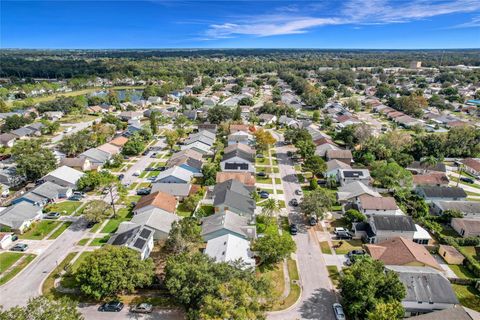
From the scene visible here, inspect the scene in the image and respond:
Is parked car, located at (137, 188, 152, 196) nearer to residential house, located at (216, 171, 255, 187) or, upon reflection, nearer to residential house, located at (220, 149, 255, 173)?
residential house, located at (216, 171, 255, 187)

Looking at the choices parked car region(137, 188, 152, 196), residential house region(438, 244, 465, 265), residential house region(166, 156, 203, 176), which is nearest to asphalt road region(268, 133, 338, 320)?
residential house region(438, 244, 465, 265)

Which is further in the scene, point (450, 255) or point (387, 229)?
point (387, 229)

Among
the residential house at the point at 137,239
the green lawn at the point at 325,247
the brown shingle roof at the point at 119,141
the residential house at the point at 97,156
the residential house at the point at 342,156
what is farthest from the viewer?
the brown shingle roof at the point at 119,141

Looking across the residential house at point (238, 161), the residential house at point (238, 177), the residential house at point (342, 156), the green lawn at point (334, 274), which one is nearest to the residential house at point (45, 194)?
the residential house at point (238, 177)

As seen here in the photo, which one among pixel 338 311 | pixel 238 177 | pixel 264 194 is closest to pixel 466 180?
pixel 264 194

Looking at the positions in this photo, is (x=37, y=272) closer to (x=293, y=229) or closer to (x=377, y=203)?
(x=293, y=229)

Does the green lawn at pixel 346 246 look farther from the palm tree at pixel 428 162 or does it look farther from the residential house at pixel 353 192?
the palm tree at pixel 428 162
